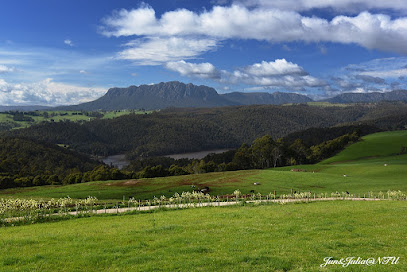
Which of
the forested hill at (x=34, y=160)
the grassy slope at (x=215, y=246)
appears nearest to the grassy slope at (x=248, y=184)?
the grassy slope at (x=215, y=246)

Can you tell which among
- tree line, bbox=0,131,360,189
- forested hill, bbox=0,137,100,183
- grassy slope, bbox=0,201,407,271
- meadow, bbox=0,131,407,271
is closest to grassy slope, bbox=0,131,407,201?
tree line, bbox=0,131,360,189

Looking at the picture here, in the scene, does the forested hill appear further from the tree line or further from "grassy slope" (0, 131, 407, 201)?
"grassy slope" (0, 131, 407, 201)

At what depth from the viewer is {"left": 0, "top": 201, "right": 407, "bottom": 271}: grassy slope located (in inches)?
547

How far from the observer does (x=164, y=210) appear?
119 feet

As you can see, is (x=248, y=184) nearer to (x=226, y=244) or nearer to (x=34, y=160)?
(x=226, y=244)

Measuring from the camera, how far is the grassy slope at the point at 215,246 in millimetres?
13883

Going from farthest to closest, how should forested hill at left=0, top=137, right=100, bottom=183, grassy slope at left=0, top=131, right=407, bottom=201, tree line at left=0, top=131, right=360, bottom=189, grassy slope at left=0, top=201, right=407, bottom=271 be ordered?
1. forested hill at left=0, top=137, right=100, bottom=183
2. tree line at left=0, top=131, right=360, bottom=189
3. grassy slope at left=0, top=131, right=407, bottom=201
4. grassy slope at left=0, top=201, right=407, bottom=271

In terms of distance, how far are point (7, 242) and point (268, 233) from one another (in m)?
17.2

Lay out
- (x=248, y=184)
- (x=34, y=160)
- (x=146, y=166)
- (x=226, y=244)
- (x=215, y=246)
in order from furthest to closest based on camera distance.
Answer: (x=34, y=160) → (x=146, y=166) → (x=248, y=184) → (x=226, y=244) → (x=215, y=246)

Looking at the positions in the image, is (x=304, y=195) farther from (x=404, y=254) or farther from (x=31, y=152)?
(x=31, y=152)

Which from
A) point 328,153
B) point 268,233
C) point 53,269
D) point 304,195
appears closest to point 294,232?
point 268,233

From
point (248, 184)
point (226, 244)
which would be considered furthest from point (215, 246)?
point (248, 184)

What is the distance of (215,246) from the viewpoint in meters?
17.0

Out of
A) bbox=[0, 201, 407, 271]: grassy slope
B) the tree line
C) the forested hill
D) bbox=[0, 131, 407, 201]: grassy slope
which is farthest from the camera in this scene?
the forested hill
